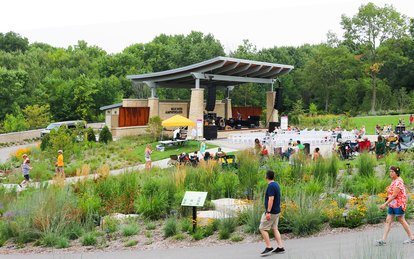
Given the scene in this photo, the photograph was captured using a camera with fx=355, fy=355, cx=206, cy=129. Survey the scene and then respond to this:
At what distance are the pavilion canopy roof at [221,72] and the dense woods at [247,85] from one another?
40.9ft

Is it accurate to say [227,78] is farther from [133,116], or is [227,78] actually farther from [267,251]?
[267,251]

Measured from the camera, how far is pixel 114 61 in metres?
51.0

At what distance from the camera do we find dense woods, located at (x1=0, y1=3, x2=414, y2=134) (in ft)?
131

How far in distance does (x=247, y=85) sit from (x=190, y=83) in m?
16.5

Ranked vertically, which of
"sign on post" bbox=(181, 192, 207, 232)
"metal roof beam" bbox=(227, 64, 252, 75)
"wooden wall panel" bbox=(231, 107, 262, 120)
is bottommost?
"sign on post" bbox=(181, 192, 207, 232)

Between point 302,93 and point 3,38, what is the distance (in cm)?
5019

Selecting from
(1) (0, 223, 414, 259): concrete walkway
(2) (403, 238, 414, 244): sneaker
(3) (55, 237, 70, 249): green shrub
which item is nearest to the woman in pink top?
(2) (403, 238, 414, 244): sneaker

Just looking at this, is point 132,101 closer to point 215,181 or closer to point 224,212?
point 215,181

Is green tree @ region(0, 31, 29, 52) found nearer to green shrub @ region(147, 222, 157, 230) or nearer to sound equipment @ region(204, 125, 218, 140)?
sound equipment @ region(204, 125, 218, 140)

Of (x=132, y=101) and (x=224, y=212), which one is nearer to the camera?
(x=224, y=212)

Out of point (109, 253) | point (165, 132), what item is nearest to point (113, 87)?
point (165, 132)

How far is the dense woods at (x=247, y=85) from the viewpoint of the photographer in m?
39.9

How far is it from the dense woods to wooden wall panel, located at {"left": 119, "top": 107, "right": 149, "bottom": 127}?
11.9m

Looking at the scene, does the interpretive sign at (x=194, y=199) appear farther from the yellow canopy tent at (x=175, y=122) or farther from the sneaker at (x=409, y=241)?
the yellow canopy tent at (x=175, y=122)
